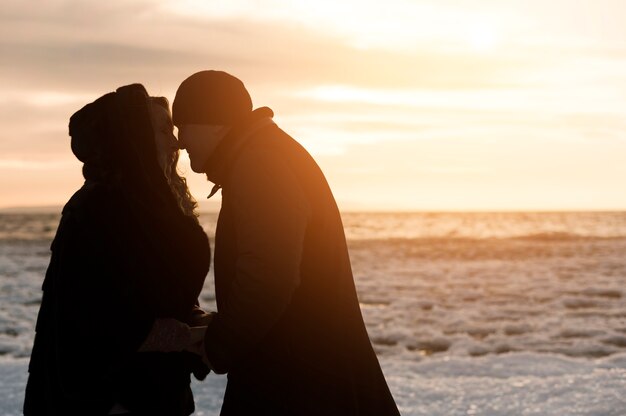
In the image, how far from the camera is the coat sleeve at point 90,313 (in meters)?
2.90

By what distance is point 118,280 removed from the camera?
9.66ft

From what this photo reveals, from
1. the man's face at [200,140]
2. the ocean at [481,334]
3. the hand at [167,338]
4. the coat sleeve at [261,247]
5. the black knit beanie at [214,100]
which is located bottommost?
the ocean at [481,334]

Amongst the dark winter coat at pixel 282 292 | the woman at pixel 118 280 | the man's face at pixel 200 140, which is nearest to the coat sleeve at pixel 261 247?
the dark winter coat at pixel 282 292

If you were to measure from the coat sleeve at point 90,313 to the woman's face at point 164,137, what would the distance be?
371mm

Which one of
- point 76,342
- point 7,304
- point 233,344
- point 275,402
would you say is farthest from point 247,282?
point 7,304

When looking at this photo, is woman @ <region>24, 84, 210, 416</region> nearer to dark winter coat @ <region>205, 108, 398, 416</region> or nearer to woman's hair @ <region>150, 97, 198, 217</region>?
woman's hair @ <region>150, 97, 198, 217</region>

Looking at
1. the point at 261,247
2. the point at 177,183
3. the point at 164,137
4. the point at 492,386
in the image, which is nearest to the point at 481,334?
the point at 492,386

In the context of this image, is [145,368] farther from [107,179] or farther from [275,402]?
[107,179]

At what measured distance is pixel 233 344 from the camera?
2727 mm

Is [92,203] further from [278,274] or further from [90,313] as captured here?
[278,274]

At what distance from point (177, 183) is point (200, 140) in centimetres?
48

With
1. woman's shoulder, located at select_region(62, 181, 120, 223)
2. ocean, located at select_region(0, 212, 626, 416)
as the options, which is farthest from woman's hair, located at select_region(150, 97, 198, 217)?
ocean, located at select_region(0, 212, 626, 416)

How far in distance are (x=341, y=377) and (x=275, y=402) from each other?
240 millimetres

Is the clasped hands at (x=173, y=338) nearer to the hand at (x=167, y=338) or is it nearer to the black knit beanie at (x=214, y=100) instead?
the hand at (x=167, y=338)
